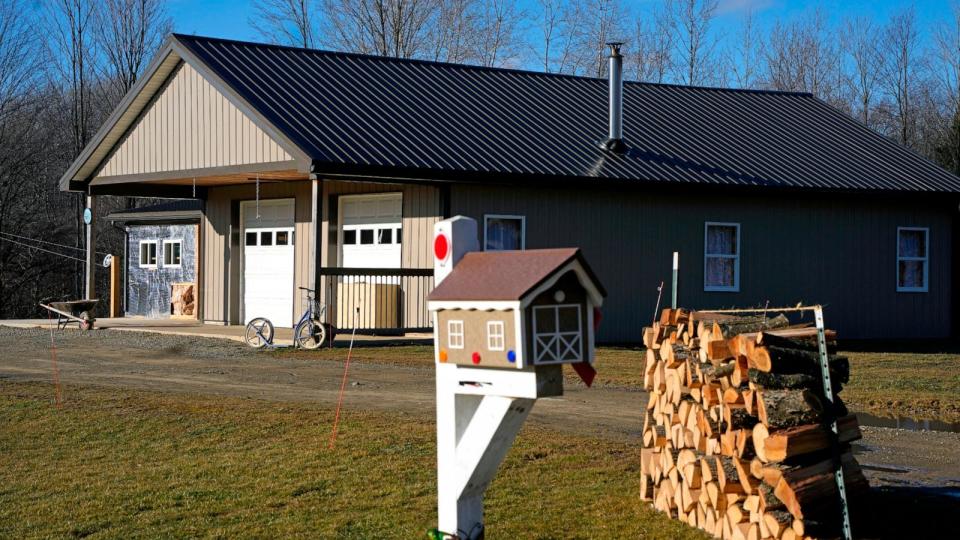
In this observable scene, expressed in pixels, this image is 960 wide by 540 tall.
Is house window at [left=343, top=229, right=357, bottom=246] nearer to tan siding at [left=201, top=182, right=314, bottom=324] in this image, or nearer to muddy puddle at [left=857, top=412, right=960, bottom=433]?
tan siding at [left=201, top=182, right=314, bottom=324]

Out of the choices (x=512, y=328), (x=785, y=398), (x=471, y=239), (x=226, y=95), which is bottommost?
(x=785, y=398)

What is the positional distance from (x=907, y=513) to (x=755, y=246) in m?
16.0

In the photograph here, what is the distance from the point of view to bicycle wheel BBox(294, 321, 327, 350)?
1952cm

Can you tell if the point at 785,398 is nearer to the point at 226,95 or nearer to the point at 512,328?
A: the point at 512,328

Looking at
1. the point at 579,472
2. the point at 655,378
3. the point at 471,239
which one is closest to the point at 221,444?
the point at 579,472

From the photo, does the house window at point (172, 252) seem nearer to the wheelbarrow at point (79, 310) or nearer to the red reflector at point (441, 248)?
the wheelbarrow at point (79, 310)

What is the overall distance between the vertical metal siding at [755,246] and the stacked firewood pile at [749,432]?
12.9 m

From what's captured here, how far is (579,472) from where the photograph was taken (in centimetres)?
964

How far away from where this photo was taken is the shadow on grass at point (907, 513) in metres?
7.61

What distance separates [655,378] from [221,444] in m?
4.12

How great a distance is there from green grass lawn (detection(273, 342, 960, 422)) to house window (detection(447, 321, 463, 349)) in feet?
28.8

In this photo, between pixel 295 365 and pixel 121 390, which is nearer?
pixel 121 390

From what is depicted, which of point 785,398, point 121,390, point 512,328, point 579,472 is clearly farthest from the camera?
point 121,390

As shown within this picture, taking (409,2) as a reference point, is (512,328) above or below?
below
